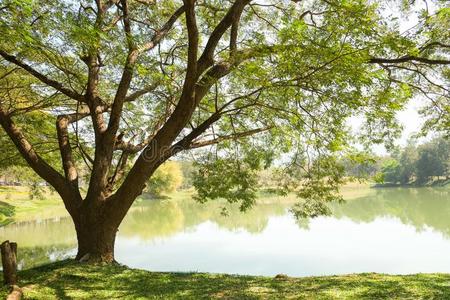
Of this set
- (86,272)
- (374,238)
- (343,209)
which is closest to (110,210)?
(86,272)

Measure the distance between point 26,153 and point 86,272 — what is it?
2.25 meters

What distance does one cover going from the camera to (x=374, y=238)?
49.4 ft

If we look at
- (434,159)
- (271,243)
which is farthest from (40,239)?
(434,159)

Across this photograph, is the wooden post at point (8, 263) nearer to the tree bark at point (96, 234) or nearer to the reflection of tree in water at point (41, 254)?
the tree bark at point (96, 234)

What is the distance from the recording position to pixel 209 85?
18.2 ft

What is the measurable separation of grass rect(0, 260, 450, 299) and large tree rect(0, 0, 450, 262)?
0.92 meters

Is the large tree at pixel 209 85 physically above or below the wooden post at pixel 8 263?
above

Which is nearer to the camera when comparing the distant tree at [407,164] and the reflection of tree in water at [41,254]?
the reflection of tree in water at [41,254]

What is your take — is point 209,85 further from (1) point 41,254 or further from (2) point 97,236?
(1) point 41,254

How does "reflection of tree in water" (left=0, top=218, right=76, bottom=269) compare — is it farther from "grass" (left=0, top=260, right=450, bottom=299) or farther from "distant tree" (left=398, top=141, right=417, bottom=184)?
"distant tree" (left=398, top=141, right=417, bottom=184)

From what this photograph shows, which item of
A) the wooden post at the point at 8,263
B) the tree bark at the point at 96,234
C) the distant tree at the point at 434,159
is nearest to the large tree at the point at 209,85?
the tree bark at the point at 96,234

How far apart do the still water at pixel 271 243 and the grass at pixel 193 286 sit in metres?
3.47

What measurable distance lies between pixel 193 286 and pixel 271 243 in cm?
948

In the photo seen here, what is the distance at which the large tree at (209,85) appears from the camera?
181 inches
